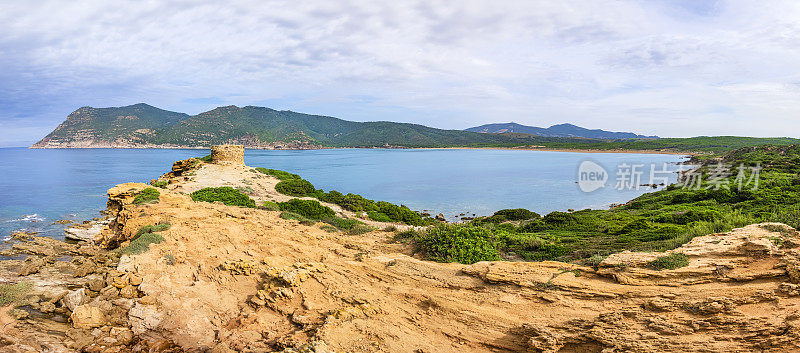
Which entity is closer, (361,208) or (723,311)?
(723,311)

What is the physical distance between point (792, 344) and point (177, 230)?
13144 millimetres

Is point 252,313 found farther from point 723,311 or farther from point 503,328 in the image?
point 723,311

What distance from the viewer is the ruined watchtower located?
29.5m

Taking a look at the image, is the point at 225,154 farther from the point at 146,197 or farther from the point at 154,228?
the point at 154,228

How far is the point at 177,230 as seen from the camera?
36.1 feet

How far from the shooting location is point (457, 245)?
9.12 metres

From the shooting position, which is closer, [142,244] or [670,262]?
[670,262]

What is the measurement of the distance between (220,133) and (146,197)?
488 ft

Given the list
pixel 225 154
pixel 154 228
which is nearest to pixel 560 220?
pixel 154 228

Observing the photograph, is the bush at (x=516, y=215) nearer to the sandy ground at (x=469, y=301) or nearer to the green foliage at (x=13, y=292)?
the sandy ground at (x=469, y=301)

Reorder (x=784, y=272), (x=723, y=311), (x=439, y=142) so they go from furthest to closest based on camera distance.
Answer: (x=439, y=142) < (x=784, y=272) < (x=723, y=311)

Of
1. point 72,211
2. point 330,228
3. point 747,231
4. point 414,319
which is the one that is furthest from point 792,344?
point 72,211

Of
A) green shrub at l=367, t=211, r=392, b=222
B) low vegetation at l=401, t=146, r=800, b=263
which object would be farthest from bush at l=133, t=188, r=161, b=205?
low vegetation at l=401, t=146, r=800, b=263

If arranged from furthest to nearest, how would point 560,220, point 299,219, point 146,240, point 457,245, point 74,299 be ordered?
point 560,220 < point 299,219 < point 146,240 < point 457,245 < point 74,299
